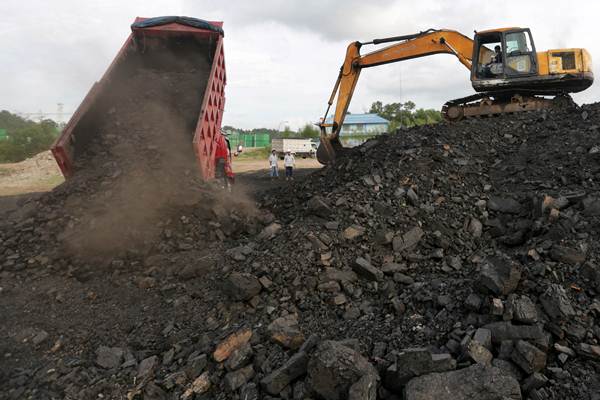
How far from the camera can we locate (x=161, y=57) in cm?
789

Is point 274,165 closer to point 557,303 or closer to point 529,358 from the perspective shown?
point 557,303

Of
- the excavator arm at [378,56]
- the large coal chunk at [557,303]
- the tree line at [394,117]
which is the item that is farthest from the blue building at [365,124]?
the large coal chunk at [557,303]

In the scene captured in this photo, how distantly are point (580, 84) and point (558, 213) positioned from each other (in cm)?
528

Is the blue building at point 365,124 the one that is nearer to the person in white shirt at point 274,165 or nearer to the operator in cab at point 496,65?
the person in white shirt at point 274,165

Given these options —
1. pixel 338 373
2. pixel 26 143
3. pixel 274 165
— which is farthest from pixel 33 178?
pixel 338 373

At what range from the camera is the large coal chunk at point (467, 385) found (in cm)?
205

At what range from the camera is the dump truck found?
18.6ft

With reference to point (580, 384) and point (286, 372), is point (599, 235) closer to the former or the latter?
point (580, 384)

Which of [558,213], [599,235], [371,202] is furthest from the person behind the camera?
[371,202]

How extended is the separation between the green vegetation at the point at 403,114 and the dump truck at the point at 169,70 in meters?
32.0

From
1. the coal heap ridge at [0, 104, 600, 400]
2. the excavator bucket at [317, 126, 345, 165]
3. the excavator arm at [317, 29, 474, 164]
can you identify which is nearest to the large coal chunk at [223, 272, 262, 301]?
the coal heap ridge at [0, 104, 600, 400]

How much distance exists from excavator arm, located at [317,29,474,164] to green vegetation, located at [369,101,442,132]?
3022 cm

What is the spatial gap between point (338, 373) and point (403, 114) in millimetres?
46097

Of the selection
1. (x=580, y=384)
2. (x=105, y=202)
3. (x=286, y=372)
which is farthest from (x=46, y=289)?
(x=580, y=384)
